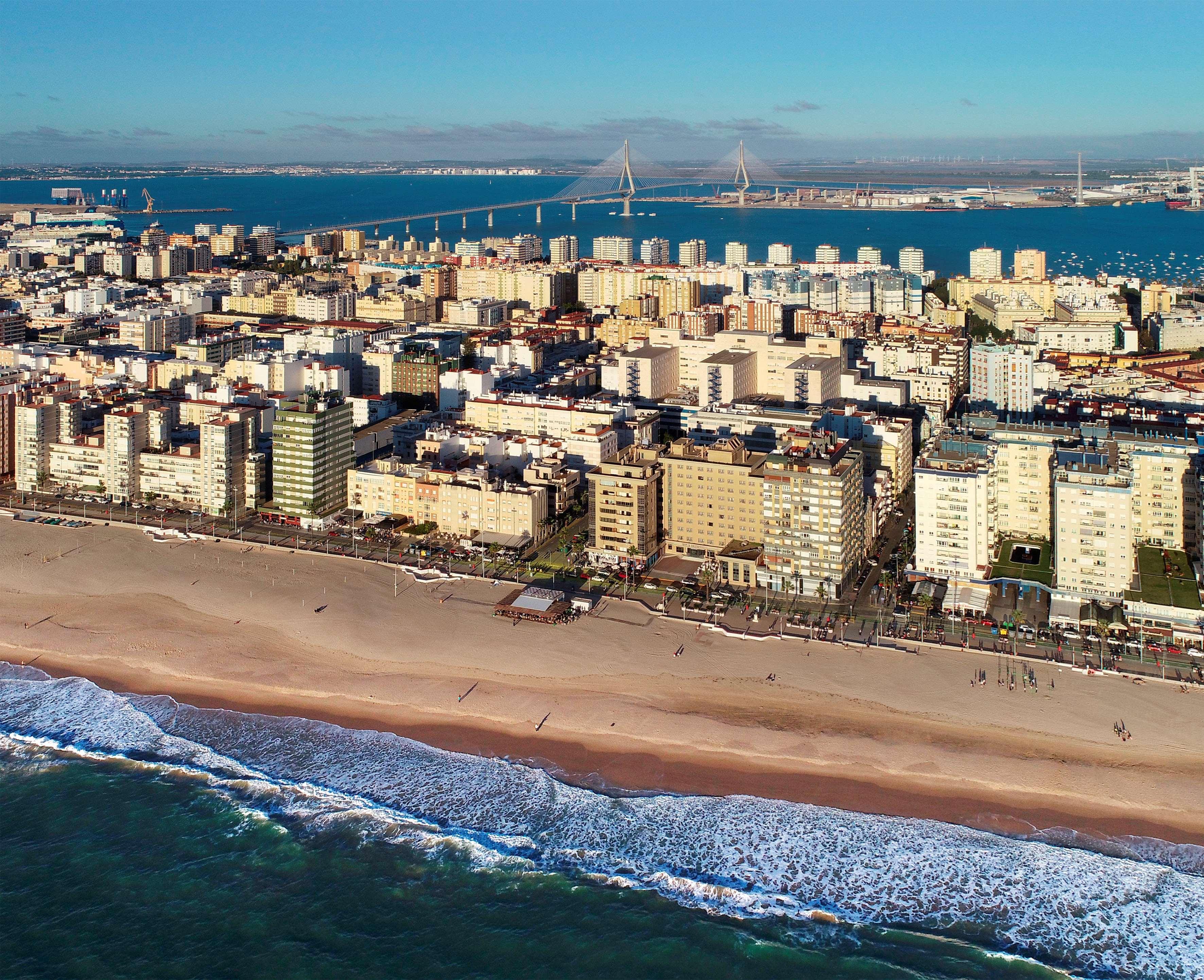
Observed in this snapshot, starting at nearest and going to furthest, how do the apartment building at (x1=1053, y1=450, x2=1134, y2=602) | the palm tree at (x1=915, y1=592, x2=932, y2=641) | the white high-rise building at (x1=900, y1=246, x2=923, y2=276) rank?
the palm tree at (x1=915, y1=592, x2=932, y2=641)
the apartment building at (x1=1053, y1=450, x2=1134, y2=602)
the white high-rise building at (x1=900, y1=246, x2=923, y2=276)

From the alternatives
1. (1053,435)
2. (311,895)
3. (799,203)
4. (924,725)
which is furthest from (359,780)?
(799,203)

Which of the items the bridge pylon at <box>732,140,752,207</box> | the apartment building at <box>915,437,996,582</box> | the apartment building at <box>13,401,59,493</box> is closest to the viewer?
the apartment building at <box>915,437,996,582</box>

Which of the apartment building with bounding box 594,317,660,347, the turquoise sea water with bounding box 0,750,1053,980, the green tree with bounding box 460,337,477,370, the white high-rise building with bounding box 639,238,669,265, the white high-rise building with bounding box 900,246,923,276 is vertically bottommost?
the turquoise sea water with bounding box 0,750,1053,980

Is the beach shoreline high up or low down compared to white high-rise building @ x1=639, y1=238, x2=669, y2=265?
down

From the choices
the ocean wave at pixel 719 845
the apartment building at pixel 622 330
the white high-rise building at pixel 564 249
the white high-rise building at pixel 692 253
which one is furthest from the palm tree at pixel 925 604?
the white high-rise building at pixel 564 249

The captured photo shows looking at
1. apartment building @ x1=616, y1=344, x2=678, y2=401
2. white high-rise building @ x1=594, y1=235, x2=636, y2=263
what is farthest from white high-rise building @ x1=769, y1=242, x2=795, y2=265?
apartment building @ x1=616, y1=344, x2=678, y2=401

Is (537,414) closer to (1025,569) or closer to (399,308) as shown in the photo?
(1025,569)

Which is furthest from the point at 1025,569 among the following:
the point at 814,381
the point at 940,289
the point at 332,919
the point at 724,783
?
the point at 940,289

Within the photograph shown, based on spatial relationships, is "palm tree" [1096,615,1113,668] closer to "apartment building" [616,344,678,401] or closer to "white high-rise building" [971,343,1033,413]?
"white high-rise building" [971,343,1033,413]
